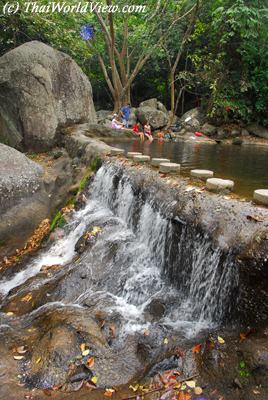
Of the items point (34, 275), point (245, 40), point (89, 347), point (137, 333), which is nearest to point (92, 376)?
point (89, 347)

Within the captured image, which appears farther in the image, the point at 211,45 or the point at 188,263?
the point at 211,45

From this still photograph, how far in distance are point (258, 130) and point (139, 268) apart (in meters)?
15.5

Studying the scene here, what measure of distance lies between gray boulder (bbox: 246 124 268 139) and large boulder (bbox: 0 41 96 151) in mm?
10728

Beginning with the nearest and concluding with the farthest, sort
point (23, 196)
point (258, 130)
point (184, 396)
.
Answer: point (184, 396)
point (23, 196)
point (258, 130)

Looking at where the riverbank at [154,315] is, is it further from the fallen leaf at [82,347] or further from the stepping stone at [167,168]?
the stepping stone at [167,168]

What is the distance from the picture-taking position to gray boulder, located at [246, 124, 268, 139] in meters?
18.6

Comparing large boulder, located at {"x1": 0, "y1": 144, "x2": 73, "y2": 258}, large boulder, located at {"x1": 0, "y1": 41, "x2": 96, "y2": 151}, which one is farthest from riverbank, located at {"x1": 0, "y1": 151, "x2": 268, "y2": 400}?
large boulder, located at {"x1": 0, "y1": 41, "x2": 96, "y2": 151}

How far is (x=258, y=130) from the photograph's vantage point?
19.0 m

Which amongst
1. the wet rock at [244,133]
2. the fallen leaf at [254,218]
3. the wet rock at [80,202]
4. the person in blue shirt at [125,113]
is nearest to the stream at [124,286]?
the fallen leaf at [254,218]

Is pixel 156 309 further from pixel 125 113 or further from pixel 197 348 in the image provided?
pixel 125 113

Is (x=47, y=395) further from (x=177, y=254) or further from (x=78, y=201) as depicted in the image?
(x=78, y=201)

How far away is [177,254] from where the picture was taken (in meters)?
5.22

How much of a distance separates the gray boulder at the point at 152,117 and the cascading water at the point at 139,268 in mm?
11240

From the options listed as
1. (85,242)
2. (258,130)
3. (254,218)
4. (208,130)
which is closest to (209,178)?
(254,218)
